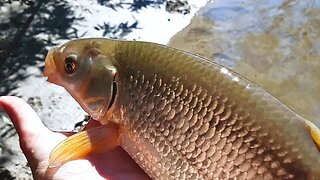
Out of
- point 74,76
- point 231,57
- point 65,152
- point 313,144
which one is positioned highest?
point 313,144

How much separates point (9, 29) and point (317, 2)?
3188mm

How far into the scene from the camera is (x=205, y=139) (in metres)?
1.91

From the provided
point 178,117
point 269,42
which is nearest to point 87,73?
point 178,117

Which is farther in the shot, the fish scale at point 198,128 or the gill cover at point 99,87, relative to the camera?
the gill cover at point 99,87

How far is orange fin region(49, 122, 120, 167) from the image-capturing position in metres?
2.13

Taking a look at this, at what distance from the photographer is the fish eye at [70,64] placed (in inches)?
85.7

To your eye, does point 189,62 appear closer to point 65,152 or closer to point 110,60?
point 110,60

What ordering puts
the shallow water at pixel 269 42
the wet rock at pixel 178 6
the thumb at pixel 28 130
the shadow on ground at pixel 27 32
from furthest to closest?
the wet rock at pixel 178 6
the shallow water at pixel 269 42
the shadow on ground at pixel 27 32
the thumb at pixel 28 130

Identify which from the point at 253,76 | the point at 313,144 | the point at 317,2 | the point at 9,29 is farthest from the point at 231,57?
the point at 313,144

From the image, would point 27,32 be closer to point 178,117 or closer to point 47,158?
point 47,158

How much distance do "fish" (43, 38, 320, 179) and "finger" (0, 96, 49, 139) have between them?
0.17 meters

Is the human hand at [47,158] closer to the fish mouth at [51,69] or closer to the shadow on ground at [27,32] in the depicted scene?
the fish mouth at [51,69]

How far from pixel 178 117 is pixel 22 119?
666 mm

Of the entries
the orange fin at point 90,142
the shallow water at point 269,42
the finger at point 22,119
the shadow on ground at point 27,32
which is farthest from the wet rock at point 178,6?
the orange fin at point 90,142
